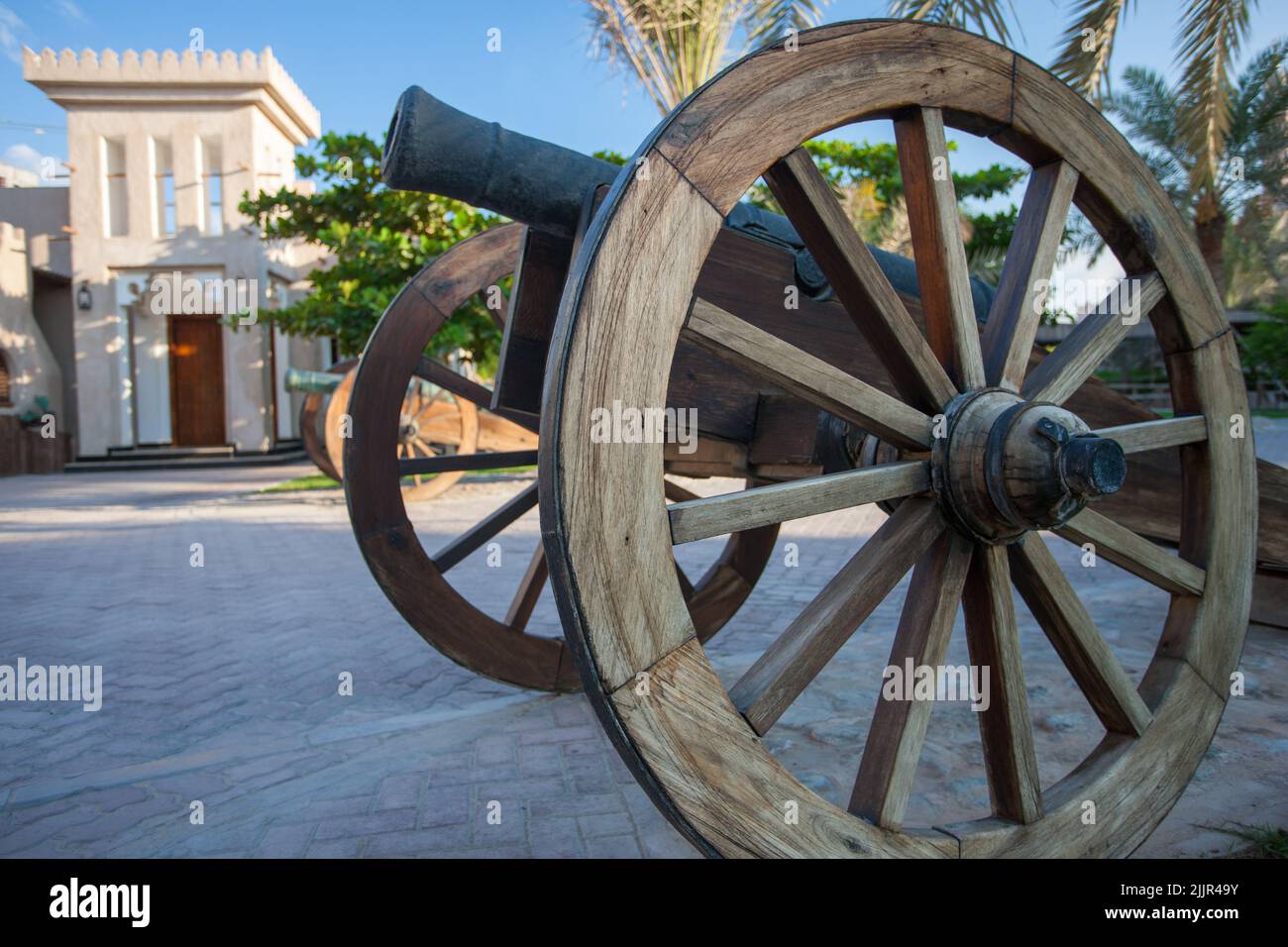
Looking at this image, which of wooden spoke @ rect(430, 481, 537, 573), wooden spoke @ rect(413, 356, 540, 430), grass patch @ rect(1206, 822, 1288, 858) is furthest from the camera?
wooden spoke @ rect(413, 356, 540, 430)

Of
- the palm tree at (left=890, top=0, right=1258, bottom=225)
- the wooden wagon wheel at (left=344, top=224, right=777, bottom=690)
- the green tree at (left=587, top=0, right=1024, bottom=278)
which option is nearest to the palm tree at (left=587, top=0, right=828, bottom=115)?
the green tree at (left=587, top=0, right=1024, bottom=278)

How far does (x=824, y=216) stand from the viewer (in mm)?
1674

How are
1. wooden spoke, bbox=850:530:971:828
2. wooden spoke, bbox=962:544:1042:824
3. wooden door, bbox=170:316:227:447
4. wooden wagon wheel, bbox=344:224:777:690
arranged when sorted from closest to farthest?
wooden spoke, bbox=850:530:971:828
wooden spoke, bbox=962:544:1042:824
wooden wagon wheel, bbox=344:224:777:690
wooden door, bbox=170:316:227:447

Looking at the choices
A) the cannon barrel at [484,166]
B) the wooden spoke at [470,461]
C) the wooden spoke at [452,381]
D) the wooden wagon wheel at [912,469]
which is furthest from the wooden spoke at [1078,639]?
the wooden spoke at [452,381]

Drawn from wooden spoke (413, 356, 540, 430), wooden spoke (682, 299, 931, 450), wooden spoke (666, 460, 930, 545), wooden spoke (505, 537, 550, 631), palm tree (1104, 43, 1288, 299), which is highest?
palm tree (1104, 43, 1288, 299)

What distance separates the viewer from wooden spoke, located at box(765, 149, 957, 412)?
165 cm

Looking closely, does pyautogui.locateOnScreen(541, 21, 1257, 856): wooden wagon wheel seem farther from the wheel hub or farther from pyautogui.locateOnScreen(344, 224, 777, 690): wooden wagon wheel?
pyautogui.locateOnScreen(344, 224, 777, 690): wooden wagon wheel

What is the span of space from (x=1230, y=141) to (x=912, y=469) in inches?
731

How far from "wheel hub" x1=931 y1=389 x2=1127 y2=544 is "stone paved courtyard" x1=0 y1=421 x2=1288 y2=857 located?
0.98 m

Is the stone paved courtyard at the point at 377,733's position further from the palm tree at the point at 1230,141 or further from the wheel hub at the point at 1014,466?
the palm tree at the point at 1230,141

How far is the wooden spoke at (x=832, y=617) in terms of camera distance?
1506 millimetres

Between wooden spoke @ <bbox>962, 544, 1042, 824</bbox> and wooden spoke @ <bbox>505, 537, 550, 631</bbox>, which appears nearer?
wooden spoke @ <bbox>962, 544, 1042, 824</bbox>
